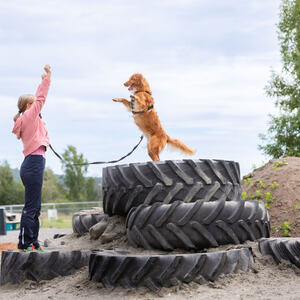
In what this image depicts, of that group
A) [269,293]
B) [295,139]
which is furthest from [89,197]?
[269,293]

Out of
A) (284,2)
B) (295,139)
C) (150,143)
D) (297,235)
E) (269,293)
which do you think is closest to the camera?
(269,293)

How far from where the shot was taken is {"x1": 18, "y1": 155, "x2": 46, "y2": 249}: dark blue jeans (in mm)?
4129

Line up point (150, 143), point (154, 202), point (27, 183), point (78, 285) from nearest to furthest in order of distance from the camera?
1. point (78, 285)
2. point (154, 202)
3. point (27, 183)
4. point (150, 143)

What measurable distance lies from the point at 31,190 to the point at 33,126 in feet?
2.20

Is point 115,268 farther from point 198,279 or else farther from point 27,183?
point 27,183

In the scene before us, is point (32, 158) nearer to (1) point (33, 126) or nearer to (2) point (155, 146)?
(1) point (33, 126)

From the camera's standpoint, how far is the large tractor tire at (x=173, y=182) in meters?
3.78

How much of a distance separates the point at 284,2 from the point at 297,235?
52.9ft

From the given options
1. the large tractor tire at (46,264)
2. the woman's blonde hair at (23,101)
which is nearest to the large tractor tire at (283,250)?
the large tractor tire at (46,264)

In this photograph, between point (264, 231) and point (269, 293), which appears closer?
point (269, 293)

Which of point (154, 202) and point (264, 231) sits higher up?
point (154, 202)

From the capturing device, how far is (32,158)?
163 inches

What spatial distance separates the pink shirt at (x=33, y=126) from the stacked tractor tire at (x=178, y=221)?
0.79 meters

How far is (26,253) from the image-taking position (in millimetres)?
3920
